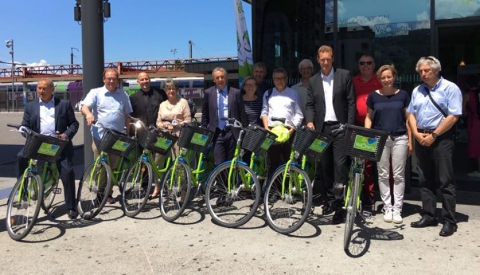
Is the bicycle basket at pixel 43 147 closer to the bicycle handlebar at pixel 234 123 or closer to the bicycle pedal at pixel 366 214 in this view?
the bicycle handlebar at pixel 234 123

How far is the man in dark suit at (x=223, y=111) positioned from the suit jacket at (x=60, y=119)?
62.6 inches

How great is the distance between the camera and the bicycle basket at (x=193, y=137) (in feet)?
15.1

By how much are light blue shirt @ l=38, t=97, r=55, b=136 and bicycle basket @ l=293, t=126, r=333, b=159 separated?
2.69 metres

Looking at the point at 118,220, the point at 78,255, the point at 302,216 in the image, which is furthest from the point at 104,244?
the point at 302,216

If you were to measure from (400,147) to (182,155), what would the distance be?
2.32 meters

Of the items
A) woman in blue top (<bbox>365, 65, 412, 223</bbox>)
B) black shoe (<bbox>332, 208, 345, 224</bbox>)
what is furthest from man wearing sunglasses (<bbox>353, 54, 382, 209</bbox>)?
black shoe (<bbox>332, 208, 345, 224</bbox>)

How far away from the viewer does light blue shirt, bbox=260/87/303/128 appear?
493 centimetres

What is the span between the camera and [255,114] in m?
5.30

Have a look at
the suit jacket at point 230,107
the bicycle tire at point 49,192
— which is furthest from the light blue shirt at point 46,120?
the suit jacket at point 230,107

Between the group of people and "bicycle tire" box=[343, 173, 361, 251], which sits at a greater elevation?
the group of people

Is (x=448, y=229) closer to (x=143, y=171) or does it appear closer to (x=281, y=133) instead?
(x=281, y=133)

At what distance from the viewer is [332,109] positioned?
4.59 metres

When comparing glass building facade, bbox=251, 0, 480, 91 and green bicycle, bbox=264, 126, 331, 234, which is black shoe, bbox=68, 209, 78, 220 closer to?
green bicycle, bbox=264, 126, 331, 234

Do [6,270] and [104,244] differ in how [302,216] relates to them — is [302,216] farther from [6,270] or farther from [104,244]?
[6,270]
